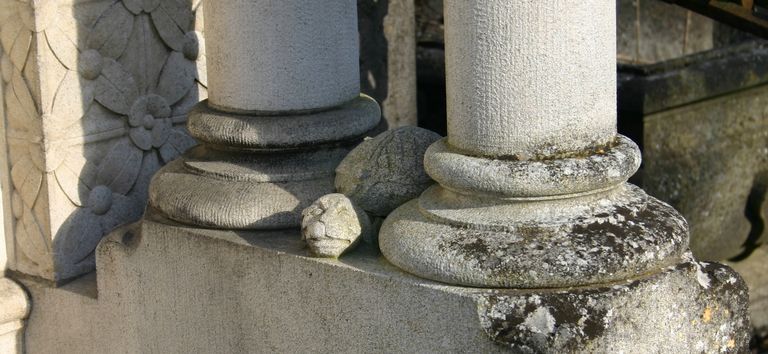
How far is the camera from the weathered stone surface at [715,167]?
285 inches

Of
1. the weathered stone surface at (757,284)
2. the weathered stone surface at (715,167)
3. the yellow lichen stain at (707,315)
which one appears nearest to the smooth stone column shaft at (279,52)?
the yellow lichen stain at (707,315)

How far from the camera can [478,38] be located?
3709mm

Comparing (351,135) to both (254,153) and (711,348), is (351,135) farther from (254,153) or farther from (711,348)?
(711,348)

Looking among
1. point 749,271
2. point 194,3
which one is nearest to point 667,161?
point 749,271

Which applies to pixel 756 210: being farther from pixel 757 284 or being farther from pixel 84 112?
pixel 84 112

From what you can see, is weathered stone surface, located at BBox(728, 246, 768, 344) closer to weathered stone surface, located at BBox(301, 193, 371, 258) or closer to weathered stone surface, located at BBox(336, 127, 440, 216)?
weathered stone surface, located at BBox(336, 127, 440, 216)

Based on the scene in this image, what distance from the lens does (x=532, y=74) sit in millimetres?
3674

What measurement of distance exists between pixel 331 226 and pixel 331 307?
23cm

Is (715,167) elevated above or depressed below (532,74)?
below

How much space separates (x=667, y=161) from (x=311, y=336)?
3.63 meters

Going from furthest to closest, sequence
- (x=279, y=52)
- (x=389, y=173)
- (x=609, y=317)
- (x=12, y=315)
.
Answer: (x=12, y=315)
(x=279, y=52)
(x=389, y=173)
(x=609, y=317)

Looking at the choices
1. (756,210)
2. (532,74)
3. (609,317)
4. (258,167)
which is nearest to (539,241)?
(609,317)

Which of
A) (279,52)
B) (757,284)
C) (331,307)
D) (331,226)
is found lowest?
(757,284)

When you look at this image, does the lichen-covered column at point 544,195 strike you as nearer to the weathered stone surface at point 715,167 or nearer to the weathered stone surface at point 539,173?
the weathered stone surface at point 539,173
